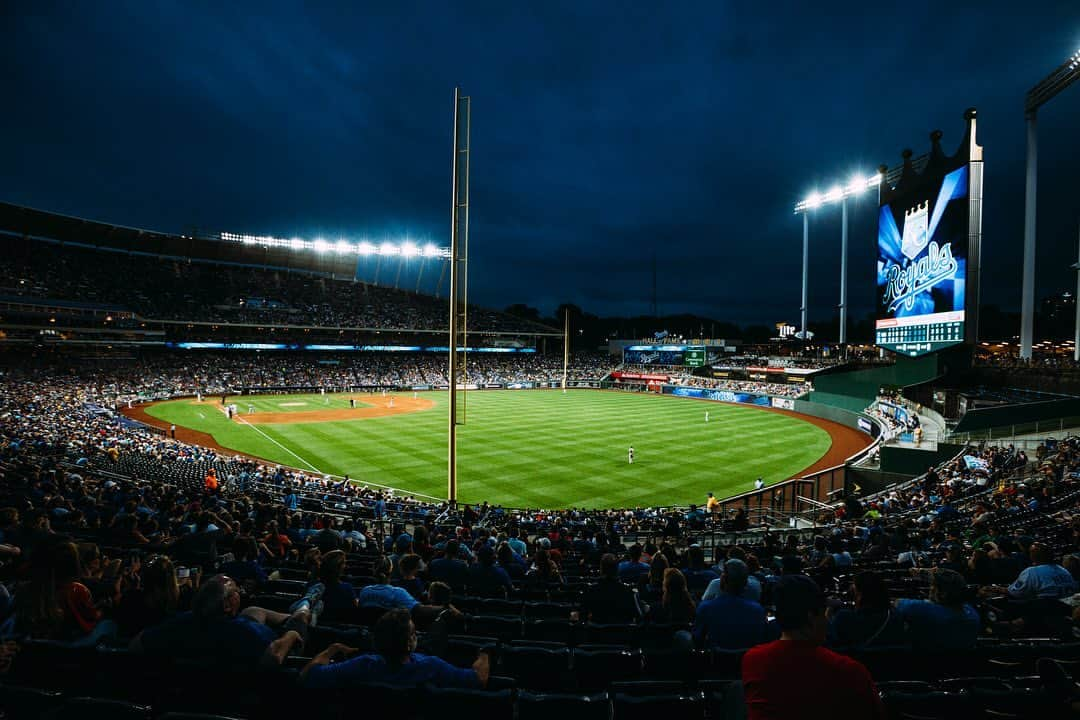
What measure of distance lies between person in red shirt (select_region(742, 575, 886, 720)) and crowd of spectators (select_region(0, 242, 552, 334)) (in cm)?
7278

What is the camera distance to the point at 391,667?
2898mm

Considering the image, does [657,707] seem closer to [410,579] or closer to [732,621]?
[732,621]

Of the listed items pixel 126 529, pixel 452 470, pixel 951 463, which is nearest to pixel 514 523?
pixel 452 470

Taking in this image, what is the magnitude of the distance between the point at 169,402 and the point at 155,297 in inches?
1018

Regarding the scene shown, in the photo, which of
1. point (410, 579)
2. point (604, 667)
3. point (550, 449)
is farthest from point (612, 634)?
point (550, 449)

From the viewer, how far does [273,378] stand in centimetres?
6438

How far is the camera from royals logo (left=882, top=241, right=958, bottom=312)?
26.2m

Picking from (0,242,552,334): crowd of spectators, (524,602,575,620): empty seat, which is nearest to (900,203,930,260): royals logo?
(524,602,575,620): empty seat

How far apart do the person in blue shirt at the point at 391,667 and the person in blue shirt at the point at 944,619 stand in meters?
3.59

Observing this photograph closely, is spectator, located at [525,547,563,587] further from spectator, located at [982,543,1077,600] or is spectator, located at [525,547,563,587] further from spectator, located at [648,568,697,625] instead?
spectator, located at [982,543,1077,600]

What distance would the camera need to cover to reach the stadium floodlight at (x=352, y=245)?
6679 cm

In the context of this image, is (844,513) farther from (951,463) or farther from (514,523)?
(514,523)

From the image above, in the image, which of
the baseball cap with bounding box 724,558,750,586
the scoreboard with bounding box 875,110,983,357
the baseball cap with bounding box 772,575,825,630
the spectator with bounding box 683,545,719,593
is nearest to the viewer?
the baseball cap with bounding box 772,575,825,630

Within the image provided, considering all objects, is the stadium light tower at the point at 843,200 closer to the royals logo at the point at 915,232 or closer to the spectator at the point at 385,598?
the royals logo at the point at 915,232
